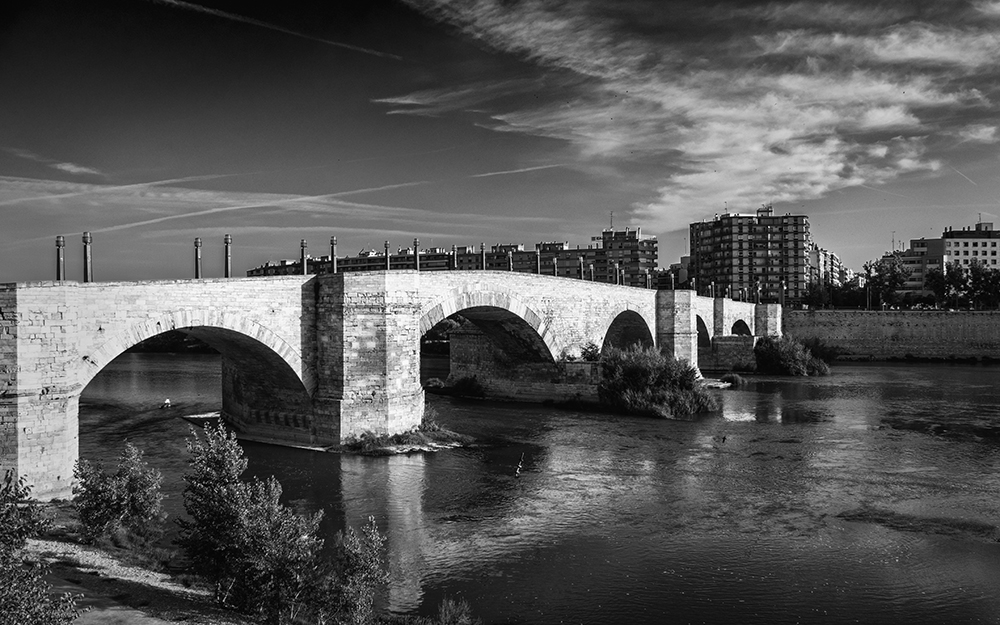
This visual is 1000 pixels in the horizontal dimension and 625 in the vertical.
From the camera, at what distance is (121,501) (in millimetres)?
11195

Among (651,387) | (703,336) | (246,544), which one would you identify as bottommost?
(246,544)

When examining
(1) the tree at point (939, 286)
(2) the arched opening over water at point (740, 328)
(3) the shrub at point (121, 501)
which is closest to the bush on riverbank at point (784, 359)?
(2) the arched opening over water at point (740, 328)

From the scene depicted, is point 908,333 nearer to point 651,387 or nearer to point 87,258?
point 651,387

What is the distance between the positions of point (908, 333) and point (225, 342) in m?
54.6

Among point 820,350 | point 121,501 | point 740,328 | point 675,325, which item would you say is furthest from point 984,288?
point 121,501

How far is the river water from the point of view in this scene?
1020 cm

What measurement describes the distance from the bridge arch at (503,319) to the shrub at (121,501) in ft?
34.1

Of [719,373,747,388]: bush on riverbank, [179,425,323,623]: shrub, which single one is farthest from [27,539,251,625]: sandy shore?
[719,373,747,388]: bush on riverbank

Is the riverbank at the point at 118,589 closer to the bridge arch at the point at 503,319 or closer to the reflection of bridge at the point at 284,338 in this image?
the reflection of bridge at the point at 284,338

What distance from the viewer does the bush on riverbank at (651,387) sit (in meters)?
26.0

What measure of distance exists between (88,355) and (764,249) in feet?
303

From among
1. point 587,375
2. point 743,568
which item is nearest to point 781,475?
point 743,568

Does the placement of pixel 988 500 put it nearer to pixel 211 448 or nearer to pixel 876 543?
pixel 876 543

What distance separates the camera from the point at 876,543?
12.3 meters
